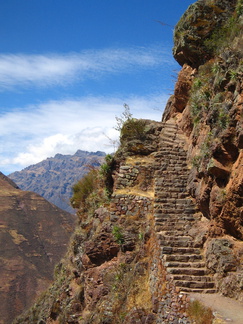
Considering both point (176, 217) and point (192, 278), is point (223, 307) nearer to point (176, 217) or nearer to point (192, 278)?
point (192, 278)

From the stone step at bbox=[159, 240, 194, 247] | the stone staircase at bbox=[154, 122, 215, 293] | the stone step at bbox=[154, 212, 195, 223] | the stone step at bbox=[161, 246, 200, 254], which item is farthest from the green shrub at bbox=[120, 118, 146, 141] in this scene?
the stone step at bbox=[161, 246, 200, 254]

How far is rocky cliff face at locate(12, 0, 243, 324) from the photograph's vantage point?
7488mm

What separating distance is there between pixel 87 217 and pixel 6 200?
61.4 m

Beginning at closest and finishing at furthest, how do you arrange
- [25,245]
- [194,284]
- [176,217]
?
[194,284], [176,217], [25,245]

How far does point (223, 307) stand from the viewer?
633cm

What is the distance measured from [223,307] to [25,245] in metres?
56.0

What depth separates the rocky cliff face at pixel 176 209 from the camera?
295 inches

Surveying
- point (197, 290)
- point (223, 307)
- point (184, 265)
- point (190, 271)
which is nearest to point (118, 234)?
point (184, 265)

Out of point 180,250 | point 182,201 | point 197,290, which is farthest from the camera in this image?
point 182,201

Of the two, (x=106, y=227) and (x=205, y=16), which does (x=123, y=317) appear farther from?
(x=205, y=16)

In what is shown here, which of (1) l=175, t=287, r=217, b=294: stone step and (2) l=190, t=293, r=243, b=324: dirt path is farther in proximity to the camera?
(1) l=175, t=287, r=217, b=294: stone step

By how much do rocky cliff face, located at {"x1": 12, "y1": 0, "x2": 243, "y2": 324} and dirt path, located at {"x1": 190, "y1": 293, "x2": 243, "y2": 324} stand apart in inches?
9.3

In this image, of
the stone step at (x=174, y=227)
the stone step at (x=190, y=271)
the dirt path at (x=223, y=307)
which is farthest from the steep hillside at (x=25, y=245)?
the dirt path at (x=223, y=307)

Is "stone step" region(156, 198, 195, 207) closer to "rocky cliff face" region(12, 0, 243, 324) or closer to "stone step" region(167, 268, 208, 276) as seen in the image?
"rocky cliff face" region(12, 0, 243, 324)
